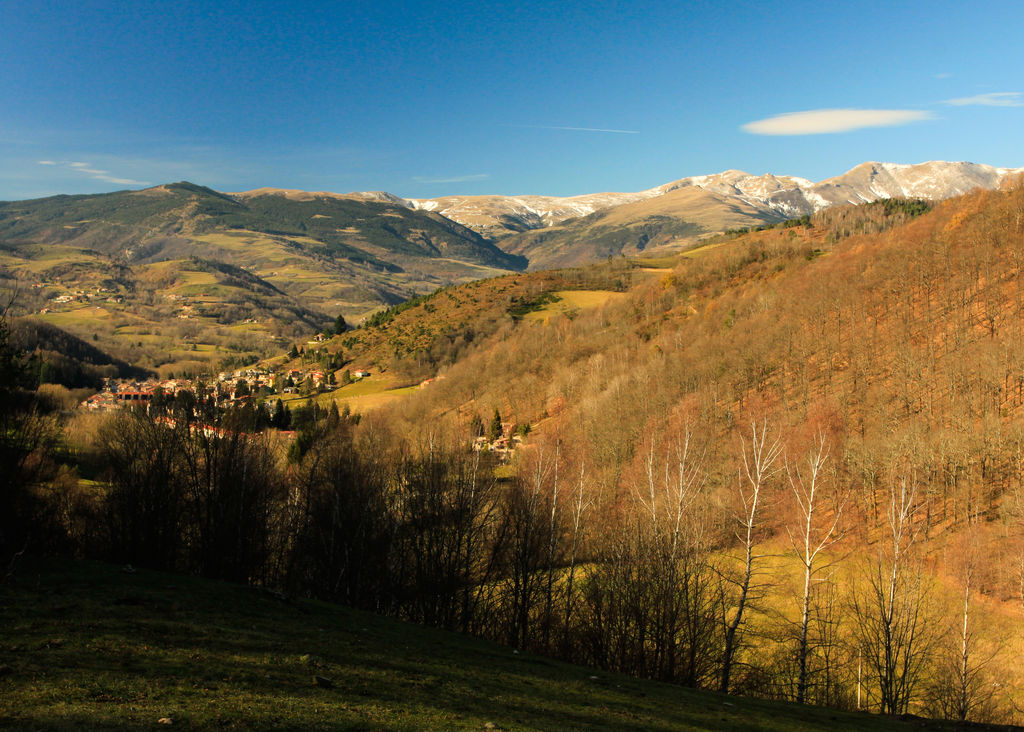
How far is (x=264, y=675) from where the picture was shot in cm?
1288

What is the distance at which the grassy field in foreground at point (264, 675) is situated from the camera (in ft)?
34.3

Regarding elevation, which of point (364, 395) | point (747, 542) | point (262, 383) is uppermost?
point (262, 383)

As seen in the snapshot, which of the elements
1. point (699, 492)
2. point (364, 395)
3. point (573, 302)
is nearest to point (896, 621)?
point (699, 492)

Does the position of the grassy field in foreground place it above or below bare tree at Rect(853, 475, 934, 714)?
above

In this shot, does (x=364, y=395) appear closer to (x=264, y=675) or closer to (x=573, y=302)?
(x=573, y=302)

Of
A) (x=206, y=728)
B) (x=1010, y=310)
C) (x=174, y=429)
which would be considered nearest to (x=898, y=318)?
(x=1010, y=310)

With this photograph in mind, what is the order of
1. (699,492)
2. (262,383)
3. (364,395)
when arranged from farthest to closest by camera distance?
(262,383) → (364,395) → (699,492)

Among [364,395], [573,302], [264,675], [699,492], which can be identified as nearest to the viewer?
[264,675]

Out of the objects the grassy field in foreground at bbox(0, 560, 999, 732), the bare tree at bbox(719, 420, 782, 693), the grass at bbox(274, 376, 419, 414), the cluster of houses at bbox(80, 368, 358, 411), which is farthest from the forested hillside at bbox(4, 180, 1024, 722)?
the cluster of houses at bbox(80, 368, 358, 411)

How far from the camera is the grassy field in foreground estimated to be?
1045 cm

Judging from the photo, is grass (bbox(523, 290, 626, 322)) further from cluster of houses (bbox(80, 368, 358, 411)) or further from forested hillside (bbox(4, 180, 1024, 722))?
cluster of houses (bbox(80, 368, 358, 411))

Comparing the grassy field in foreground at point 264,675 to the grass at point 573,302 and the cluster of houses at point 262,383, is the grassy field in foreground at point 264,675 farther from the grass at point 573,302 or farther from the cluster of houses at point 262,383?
the grass at point 573,302

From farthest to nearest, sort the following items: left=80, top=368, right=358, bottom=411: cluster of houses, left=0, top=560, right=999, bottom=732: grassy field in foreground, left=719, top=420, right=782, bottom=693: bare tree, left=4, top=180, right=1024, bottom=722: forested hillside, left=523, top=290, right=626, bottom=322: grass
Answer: left=523, top=290, right=626, bottom=322: grass, left=80, top=368, right=358, bottom=411: cluster of houses, left=4, top=180, right=1024, bottom=722: forested hillside, left=719, top=420, right=782, bottom=693: bare tree, left=0, top=560, right=999, bottom=732: grassy field in foreground

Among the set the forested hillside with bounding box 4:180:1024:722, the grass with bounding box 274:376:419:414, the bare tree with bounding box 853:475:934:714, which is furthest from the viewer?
the grass with bounding box 274:376:419:414
